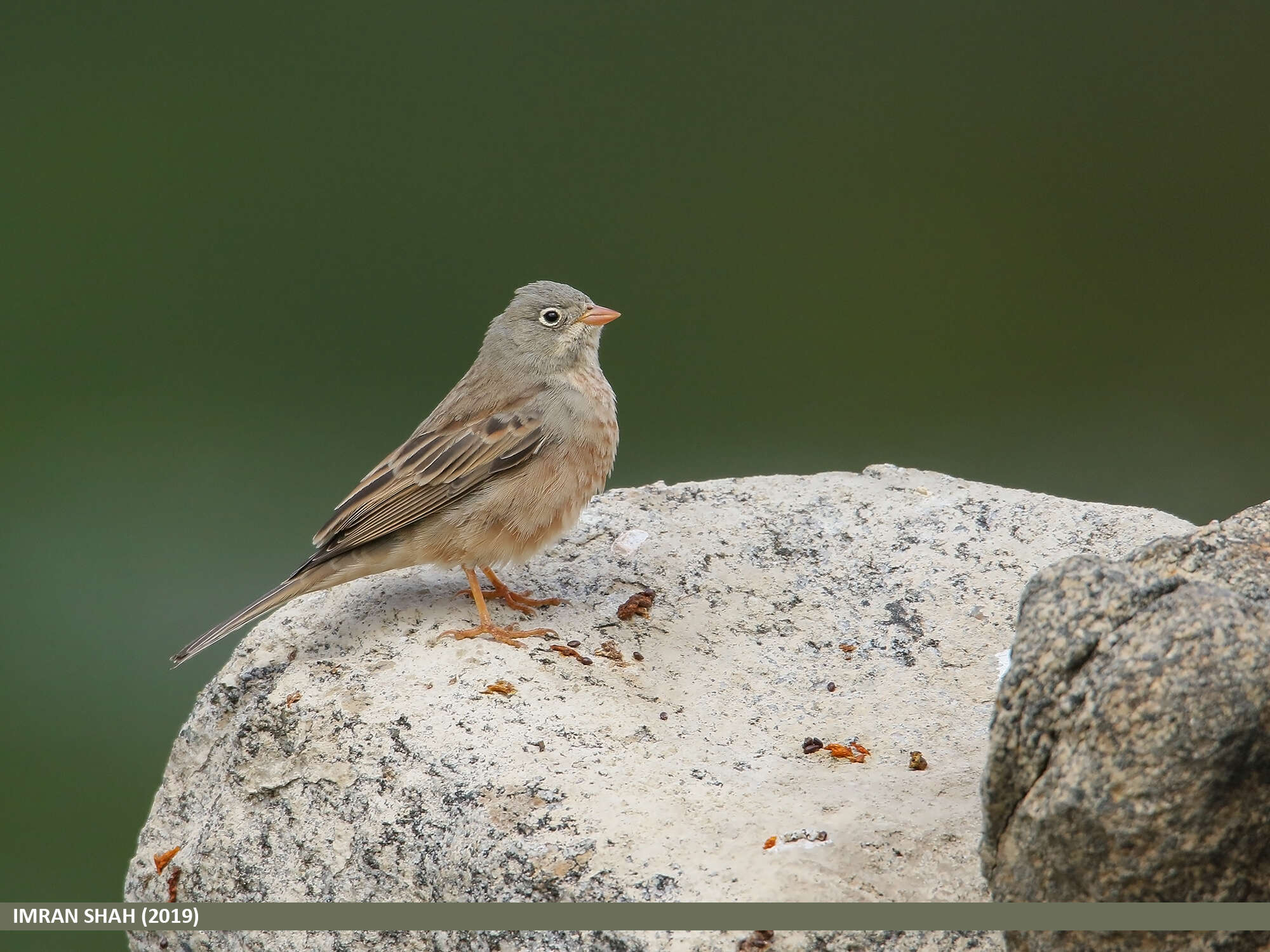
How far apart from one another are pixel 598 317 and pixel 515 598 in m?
1.41

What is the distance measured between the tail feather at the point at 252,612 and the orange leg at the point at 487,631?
64 cm

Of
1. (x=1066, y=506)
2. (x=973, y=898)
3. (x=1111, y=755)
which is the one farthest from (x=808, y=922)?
(x=1066, y=506)

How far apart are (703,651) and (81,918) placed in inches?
87.2

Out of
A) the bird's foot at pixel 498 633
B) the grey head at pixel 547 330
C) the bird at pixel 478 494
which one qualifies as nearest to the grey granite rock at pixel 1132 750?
the bird's foot at pixel 498 633

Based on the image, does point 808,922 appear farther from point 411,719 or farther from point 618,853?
point 411,719

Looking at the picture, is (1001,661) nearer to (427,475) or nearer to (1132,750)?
(1132,750)

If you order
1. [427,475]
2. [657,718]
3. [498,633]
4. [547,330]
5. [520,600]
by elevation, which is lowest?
[657,718]

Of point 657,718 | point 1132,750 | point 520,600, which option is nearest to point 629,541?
point 520,600

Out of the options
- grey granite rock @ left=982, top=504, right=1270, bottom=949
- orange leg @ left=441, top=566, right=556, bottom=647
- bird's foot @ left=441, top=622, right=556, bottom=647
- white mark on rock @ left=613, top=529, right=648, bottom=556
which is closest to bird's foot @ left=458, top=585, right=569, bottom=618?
orange leg @ left=441, top=566, right=556, bottom=647

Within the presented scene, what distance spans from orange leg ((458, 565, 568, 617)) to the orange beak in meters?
1.26

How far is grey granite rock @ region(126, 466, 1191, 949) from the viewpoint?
11.5 ft

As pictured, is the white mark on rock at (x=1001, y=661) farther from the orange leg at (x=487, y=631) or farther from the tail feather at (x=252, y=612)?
the tail feather at (x=252, y=612)

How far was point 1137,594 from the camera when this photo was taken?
→ 2709 millimetres

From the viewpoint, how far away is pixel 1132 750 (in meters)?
2.54
